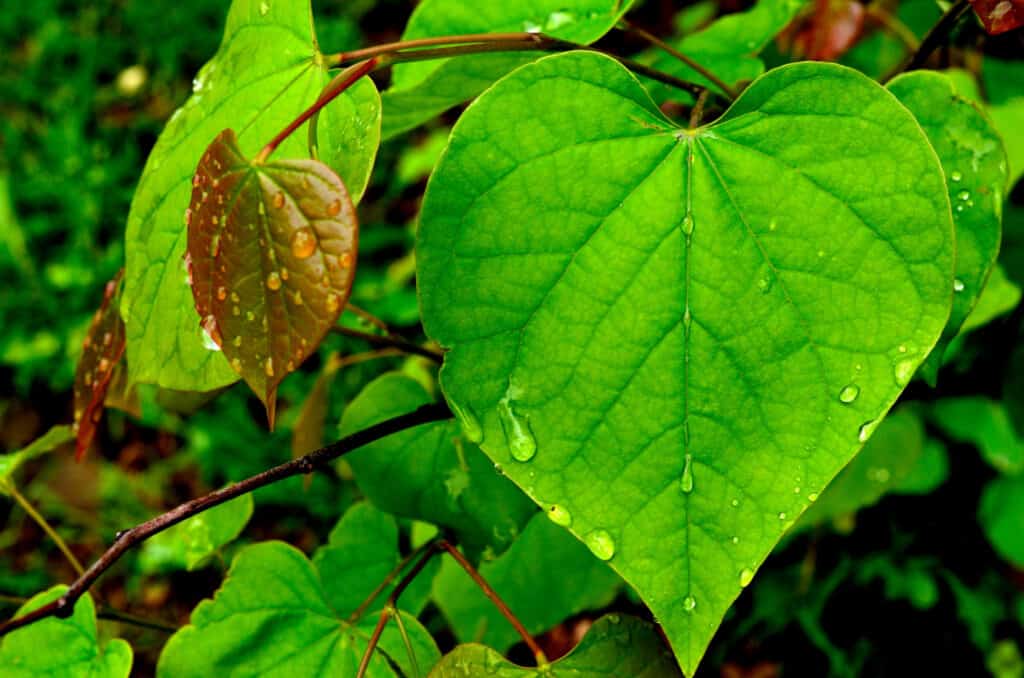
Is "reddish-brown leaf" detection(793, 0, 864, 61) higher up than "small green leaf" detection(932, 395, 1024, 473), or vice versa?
"reddish-brown leaf" detection(793, 0, 864, 61)

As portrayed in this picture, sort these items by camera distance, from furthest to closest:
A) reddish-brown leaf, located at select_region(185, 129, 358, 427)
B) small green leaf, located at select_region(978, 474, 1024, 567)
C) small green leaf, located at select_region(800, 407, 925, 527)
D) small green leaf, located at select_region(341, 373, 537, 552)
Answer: small green leaf, located at select_region(978, 474, 1024, 567)
small green leaf, located at select_region(800, 407, 925, 527)
small green leaf, located at select_region(341, 373, 537, 552)
reddish-brown leaf, located at select_region(185, 129, 358, 427)

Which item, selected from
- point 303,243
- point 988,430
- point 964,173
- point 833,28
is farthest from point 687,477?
point 988,430

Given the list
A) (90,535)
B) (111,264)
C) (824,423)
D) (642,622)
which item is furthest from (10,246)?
(824,423)

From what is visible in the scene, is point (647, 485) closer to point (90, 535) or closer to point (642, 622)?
point (642, 622)

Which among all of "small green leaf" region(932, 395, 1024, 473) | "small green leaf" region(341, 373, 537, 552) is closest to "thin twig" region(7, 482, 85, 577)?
"small green leaf" region(341, 373, 537, 552)

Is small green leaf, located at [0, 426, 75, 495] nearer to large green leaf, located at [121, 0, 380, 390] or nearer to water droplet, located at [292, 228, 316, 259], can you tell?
large green leaf, located at [121, 0, 380, 390]

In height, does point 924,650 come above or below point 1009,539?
below

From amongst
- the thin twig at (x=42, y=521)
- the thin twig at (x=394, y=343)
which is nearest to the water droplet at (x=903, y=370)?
the thin twig at (x=394, y=343)

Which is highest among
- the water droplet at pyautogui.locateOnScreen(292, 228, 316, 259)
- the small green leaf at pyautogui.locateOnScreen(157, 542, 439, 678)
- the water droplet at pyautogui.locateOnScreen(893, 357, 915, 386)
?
the water droplet at pyautogui.locateOnScreen(292, 228, 316, 259)
